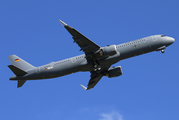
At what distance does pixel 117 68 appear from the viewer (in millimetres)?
58031

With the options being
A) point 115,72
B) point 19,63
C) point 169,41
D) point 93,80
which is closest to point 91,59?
point 115,72

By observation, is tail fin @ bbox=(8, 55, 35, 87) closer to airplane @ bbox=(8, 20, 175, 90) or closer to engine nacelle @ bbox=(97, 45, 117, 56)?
airplane @ bbox=(8, 20, 175, 90)

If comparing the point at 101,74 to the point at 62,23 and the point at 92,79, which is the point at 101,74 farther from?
the point at 62,23

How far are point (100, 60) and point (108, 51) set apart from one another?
10.2 feet

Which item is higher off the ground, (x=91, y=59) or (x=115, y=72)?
(x=115, y=72)

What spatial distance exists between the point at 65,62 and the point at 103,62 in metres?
7.60

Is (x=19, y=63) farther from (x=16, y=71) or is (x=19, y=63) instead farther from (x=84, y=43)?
(x=84, y=43)

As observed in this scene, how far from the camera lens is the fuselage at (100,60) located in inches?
1988

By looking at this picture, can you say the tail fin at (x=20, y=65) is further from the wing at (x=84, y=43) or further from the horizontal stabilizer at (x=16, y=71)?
the wing at (x=84, y=43)

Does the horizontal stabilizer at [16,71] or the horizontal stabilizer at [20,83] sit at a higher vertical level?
the horizontal stabilizer at [16,71]

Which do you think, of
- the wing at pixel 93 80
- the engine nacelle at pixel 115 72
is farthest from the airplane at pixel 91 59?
the wing at pixel 93 80

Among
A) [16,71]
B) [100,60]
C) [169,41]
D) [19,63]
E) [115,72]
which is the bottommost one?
[100,60]

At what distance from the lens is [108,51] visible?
161ft

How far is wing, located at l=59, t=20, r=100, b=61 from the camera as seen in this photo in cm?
4604
